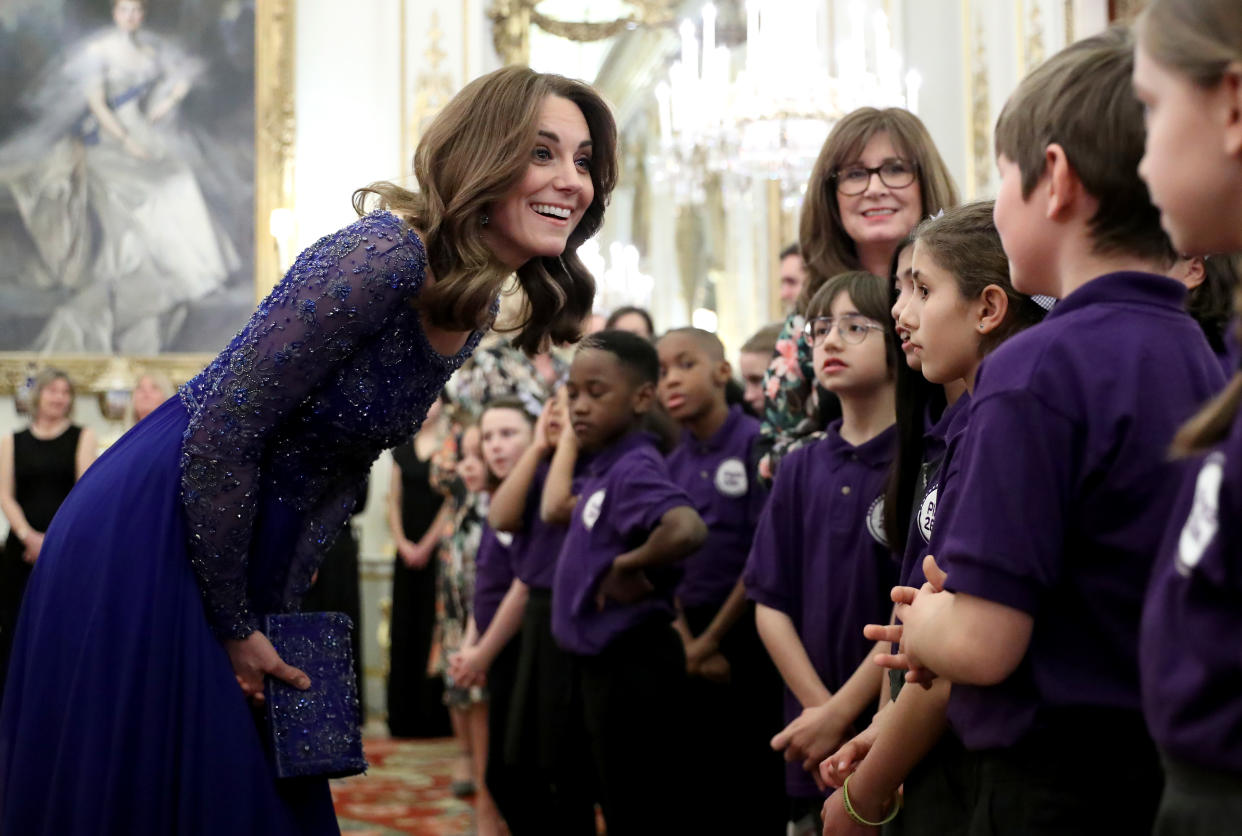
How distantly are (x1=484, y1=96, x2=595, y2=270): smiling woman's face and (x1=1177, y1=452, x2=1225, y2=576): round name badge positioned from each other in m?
1.34

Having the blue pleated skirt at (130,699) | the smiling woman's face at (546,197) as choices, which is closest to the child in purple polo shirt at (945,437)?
the smiling woman's face at (546,197)

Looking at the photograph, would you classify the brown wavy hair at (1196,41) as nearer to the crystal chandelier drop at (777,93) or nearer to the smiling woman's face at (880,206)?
the smiling woman's face at (880,206)

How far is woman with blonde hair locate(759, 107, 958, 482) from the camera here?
3.03 meters

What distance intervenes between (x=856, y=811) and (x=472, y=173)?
1110 millimetres

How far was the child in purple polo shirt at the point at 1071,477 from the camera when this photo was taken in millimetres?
1317

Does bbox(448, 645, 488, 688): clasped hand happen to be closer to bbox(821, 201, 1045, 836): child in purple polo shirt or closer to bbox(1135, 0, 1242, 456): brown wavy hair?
bbox(821, 201, 1045, 836): child in purple polo shirt

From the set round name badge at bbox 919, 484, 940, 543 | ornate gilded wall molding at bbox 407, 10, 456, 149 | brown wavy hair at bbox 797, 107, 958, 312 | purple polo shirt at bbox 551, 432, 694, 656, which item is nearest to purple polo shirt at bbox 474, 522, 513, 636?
purple polo shirt at bbox 551, 432, 694, 656

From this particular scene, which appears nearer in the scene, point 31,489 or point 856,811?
point 856,811

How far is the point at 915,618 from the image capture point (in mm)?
1463

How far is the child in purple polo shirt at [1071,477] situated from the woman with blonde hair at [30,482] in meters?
6.03

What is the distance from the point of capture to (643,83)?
8.69 m

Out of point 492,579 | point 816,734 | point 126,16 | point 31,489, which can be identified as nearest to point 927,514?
point 816,734

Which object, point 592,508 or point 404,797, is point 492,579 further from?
point 404,797

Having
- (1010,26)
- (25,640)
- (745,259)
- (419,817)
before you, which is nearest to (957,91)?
(1010,26)
